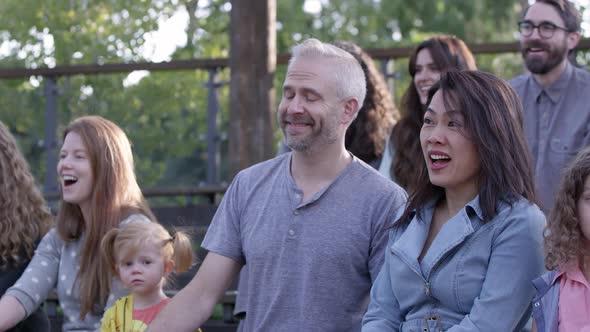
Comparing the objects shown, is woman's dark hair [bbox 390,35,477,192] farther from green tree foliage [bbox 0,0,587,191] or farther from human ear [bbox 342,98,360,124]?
green tree foliage [bbox 0,0,587,191]

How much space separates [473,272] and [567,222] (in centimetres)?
32

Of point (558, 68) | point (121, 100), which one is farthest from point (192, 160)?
point (558, 68)

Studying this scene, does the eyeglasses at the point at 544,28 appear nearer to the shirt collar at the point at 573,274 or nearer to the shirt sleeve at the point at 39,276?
the shirt collar at the point at 573,274

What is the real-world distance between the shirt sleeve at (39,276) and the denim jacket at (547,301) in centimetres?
231

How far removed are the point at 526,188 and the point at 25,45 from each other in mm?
7899

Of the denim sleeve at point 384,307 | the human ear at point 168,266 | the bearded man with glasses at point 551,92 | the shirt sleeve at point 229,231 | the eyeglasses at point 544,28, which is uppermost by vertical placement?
the eyeglasses at point 544,28

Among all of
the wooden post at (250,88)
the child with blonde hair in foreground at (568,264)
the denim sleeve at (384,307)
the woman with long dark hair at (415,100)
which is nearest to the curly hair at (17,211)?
the wooden post at (250,88)

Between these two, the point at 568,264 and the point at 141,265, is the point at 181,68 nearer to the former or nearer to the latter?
the point at 141,265

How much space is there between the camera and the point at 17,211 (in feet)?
17.7

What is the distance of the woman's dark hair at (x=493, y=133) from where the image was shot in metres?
3.64

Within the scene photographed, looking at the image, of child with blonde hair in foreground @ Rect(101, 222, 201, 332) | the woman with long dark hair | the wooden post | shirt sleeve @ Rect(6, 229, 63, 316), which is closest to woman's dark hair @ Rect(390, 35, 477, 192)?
the woman with long dark hair

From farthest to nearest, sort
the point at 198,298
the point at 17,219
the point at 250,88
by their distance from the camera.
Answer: the point at 250,88 < the point at 17,219 < the point at 198,298

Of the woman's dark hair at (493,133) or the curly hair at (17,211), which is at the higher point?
the woman's dark hair at (493,133)

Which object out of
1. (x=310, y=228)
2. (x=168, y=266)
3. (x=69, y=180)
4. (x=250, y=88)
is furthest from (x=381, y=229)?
(x=250, y=88)
